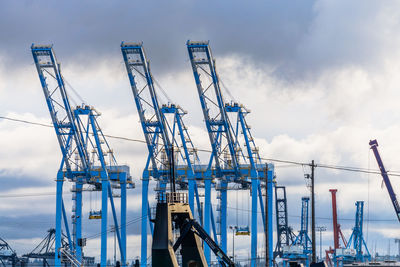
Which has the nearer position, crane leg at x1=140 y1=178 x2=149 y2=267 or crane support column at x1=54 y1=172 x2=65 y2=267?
crane leg at x1=140 y1=178 x2=149 y2=267

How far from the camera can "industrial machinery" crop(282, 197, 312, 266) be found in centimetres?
14925

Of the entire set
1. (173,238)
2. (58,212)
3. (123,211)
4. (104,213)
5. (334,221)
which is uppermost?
(334,221)

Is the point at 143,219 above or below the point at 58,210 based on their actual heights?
below

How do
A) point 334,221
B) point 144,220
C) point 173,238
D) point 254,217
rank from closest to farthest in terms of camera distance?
point 173,238
point 254,217
point 144,220
point 334,221

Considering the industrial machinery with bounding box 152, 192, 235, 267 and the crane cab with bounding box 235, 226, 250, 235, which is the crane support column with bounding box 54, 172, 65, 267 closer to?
the crane cab with bounding box 235, 226, 250, 235

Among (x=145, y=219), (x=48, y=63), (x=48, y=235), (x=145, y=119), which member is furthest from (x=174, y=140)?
(x=48, y=235)

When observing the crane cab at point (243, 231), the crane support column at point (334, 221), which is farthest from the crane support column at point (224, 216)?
the crane support column at point (334, 221)

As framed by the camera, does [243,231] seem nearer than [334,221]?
Yes

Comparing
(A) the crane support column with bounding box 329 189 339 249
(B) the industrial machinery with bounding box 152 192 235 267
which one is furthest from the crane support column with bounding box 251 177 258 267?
(A) the crane support column with bounding box 329 189 339 249

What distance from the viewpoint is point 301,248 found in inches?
5979

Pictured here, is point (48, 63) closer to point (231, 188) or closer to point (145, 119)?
point (145, 119)

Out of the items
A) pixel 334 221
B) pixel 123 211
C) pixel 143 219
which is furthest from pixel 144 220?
pixel 334 221

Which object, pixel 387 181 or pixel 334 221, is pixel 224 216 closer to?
pixel 387 181

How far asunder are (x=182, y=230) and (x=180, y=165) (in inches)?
2484
